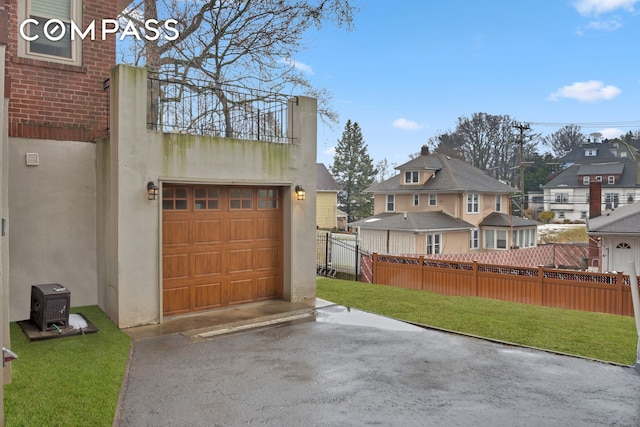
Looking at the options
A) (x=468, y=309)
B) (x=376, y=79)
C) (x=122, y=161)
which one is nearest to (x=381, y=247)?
(x=376, y=79)

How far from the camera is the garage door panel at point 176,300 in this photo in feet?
27.6

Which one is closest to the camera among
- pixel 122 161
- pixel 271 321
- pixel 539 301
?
pixel 122 161

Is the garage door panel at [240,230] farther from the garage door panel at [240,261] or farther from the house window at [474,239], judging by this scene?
the house window at [474,239]

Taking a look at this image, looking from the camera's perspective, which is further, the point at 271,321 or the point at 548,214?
the point at 548,214

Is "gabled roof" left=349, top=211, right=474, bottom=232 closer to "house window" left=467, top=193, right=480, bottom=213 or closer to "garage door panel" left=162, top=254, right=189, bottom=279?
"house window" left=467, top=193, right=480, bottom=213

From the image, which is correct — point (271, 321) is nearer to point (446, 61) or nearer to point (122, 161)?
point (122, 161)

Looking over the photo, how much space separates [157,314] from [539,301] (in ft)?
30.8

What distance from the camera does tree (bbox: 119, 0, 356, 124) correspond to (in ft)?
48.7

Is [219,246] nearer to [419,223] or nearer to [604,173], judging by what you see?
[419,223]

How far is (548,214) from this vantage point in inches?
1848

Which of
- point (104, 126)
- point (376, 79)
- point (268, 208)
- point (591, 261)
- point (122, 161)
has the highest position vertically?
point (376, 79)

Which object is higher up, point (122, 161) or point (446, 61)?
point (446, 61)

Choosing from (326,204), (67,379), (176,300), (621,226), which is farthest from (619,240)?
(326,204)

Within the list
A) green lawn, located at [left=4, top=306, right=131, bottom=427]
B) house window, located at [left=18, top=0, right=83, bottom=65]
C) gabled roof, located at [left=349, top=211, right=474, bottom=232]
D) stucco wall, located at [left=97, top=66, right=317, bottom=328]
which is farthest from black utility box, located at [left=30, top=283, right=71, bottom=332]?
gabled roof, located at [left=349, top=211, right=474, bottom=232]
